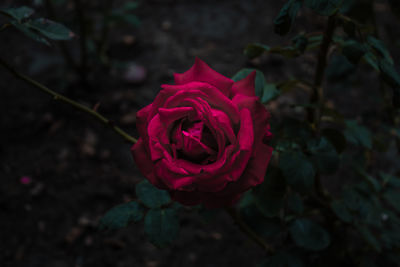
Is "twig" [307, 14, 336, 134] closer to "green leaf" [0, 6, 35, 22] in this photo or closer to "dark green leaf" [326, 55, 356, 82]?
"dark green leaf" [326, 55, 356, 82]

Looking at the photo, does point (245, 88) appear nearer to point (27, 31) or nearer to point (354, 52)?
point (354, 52)

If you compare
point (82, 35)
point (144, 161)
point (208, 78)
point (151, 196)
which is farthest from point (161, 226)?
point (82, 35)

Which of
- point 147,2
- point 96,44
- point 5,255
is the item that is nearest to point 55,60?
point 96,44

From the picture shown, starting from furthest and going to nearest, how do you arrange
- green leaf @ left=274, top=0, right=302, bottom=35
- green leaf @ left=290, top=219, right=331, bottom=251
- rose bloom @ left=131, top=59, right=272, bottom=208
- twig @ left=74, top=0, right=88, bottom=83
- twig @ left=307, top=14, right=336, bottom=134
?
twig @ left=74, top=0, right=88, bottom=83 → green leaf @ left=290, top=219, right=331, bottom=251 → twig @ left=307, top=14, right=336, bottom=134 → green leaf @ left=274, top=0, right=302, bottom=35 → rose bloom @ left=131, top=59, right=272, bottom=208

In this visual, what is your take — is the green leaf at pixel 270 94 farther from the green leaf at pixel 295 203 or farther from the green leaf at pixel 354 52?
the green leaf at pixel 295 203

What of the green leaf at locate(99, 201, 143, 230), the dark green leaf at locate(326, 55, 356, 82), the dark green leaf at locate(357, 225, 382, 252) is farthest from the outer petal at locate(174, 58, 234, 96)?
the dark green leaf at locate(326, 55, 356, 82)

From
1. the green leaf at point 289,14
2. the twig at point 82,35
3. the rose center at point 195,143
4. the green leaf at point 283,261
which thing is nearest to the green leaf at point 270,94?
the green leaf at point 289,14
